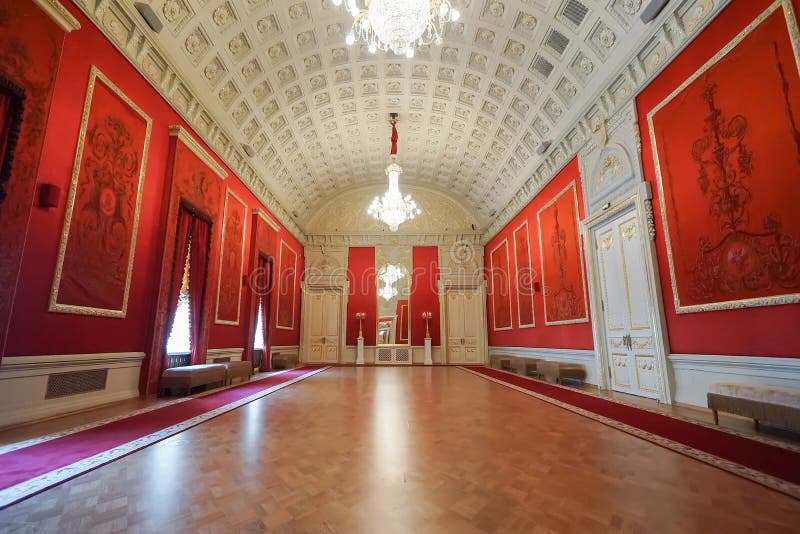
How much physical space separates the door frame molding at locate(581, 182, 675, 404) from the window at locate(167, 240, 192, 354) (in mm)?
7329

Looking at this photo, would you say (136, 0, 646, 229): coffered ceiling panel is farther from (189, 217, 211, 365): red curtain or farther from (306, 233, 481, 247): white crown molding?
(189, 217, 211, 365): red curtain

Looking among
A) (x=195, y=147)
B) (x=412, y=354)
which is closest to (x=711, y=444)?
(x=195, y=147)

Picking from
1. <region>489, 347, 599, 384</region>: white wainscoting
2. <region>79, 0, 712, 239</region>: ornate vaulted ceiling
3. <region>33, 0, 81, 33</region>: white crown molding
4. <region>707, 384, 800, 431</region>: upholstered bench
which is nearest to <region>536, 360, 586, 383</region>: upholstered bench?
<region>489, 347, 599, 384</region>: white wainscoting

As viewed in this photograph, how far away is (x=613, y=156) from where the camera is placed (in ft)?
19.9

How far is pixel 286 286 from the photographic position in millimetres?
11836

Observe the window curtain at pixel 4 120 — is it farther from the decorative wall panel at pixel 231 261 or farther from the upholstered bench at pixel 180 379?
the decorative wall panel at pixel 231 261

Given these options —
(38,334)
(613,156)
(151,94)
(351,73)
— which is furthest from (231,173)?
(613,156)

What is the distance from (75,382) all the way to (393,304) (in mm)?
10212

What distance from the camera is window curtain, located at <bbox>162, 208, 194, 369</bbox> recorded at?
567 cm

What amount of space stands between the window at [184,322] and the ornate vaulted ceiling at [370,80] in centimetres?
275

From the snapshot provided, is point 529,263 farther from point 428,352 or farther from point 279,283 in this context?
point 279,283

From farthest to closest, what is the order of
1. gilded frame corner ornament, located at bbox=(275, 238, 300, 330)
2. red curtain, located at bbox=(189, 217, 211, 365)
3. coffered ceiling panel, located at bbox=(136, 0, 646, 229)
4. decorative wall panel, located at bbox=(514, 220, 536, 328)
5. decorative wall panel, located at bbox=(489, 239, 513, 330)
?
1. decorative wall panel, located at bbox=(489, 239, 513, 330)
2. gilded frame corner ornament, located at bbox=(275, 238, 300, 330)
3. decorative wall panel, located at bbox=(514, 220, 536, 328)
4. red curtain, located at bbox=(189, 217, 211, 365)
5. coffered ceiling panel, located at bbox=(136, 0, 646, 229)

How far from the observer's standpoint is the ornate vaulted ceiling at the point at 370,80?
5.67m

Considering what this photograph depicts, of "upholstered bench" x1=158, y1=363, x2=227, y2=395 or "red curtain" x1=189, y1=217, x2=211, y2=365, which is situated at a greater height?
"red curtain" x1=189, y1=217, x2=211, y2=365
